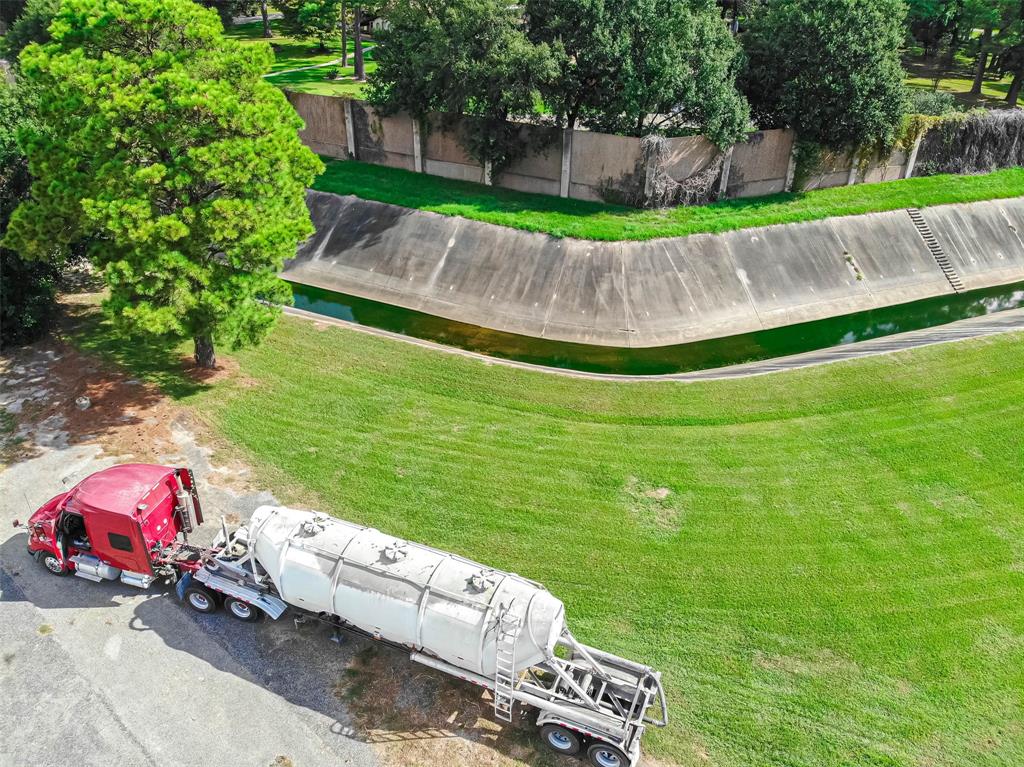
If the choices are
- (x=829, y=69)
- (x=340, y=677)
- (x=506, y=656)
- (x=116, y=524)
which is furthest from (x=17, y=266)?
(x=829, y=69)

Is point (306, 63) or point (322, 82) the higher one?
point (306, 63)

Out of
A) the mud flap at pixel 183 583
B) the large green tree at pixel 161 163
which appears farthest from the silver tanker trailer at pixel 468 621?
the large green tree at pixel 161 163

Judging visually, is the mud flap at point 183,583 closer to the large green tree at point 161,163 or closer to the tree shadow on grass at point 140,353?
the large green tree at point 161,163

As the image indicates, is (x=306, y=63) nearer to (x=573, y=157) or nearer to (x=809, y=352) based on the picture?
(x=573, y=157)

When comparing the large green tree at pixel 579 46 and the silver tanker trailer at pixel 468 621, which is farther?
the large green tree at pixel 579 46

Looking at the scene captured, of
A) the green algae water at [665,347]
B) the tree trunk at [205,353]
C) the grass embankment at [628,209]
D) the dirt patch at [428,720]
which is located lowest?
the green algae water at [665,347]

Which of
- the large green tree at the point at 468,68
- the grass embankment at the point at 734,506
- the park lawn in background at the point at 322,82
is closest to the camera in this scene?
the grass embankment at the point at 734,506
